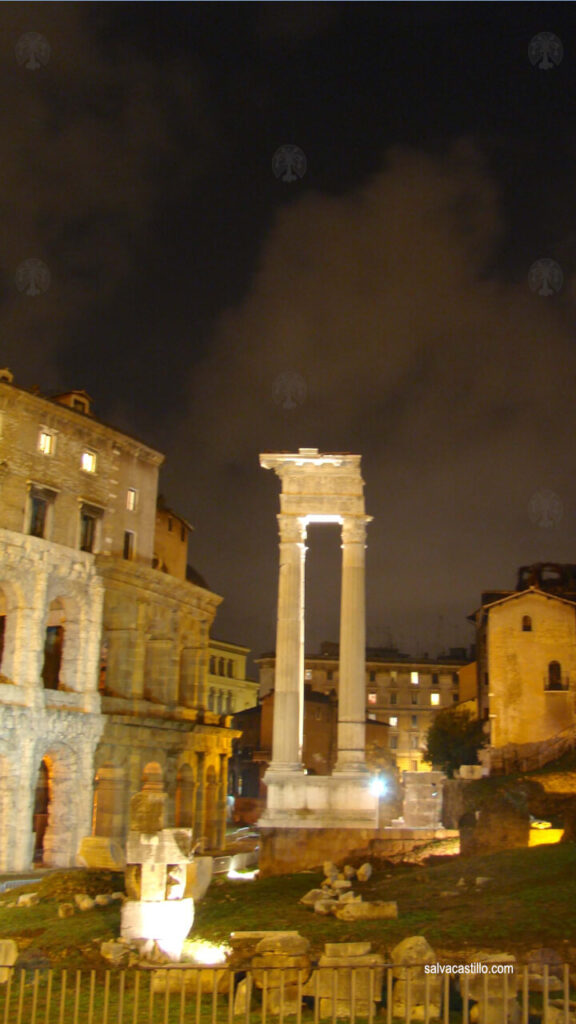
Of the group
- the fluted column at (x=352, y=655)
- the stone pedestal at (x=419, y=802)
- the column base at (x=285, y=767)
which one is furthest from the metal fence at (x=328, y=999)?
the stone pedestal at (x=419, y=802)

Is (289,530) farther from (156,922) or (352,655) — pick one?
(156,922)

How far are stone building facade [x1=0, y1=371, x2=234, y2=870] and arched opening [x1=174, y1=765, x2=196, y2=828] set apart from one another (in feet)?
0.21

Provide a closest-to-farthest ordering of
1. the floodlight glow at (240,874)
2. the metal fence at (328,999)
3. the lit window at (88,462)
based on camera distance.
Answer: the metal fence at (328,999), the floodlight glow at (240,874), the lit window at (88,462)

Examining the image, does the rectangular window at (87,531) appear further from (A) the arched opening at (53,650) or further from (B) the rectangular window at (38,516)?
(A) the arched opening at (53,650)

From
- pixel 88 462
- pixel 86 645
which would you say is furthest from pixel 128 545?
pixel 86 645

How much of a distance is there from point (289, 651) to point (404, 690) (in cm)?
5715

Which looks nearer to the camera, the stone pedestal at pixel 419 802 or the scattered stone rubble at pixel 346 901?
the scattered stone rubble at pixel 346 901

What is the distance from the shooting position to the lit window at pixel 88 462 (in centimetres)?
4309

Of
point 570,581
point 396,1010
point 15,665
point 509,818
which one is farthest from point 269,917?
point 570,581

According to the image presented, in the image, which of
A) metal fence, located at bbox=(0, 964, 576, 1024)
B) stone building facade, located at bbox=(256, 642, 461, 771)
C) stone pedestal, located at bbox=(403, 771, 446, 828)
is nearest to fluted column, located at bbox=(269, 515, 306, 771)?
stone pedestal, located at bbox=(403, 771, 446, 828)

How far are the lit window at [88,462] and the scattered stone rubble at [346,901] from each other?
22.9 m

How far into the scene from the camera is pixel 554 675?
Answer: 53.7 metres

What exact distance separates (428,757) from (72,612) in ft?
102

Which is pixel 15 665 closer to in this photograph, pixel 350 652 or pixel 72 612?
pixel 72 612
